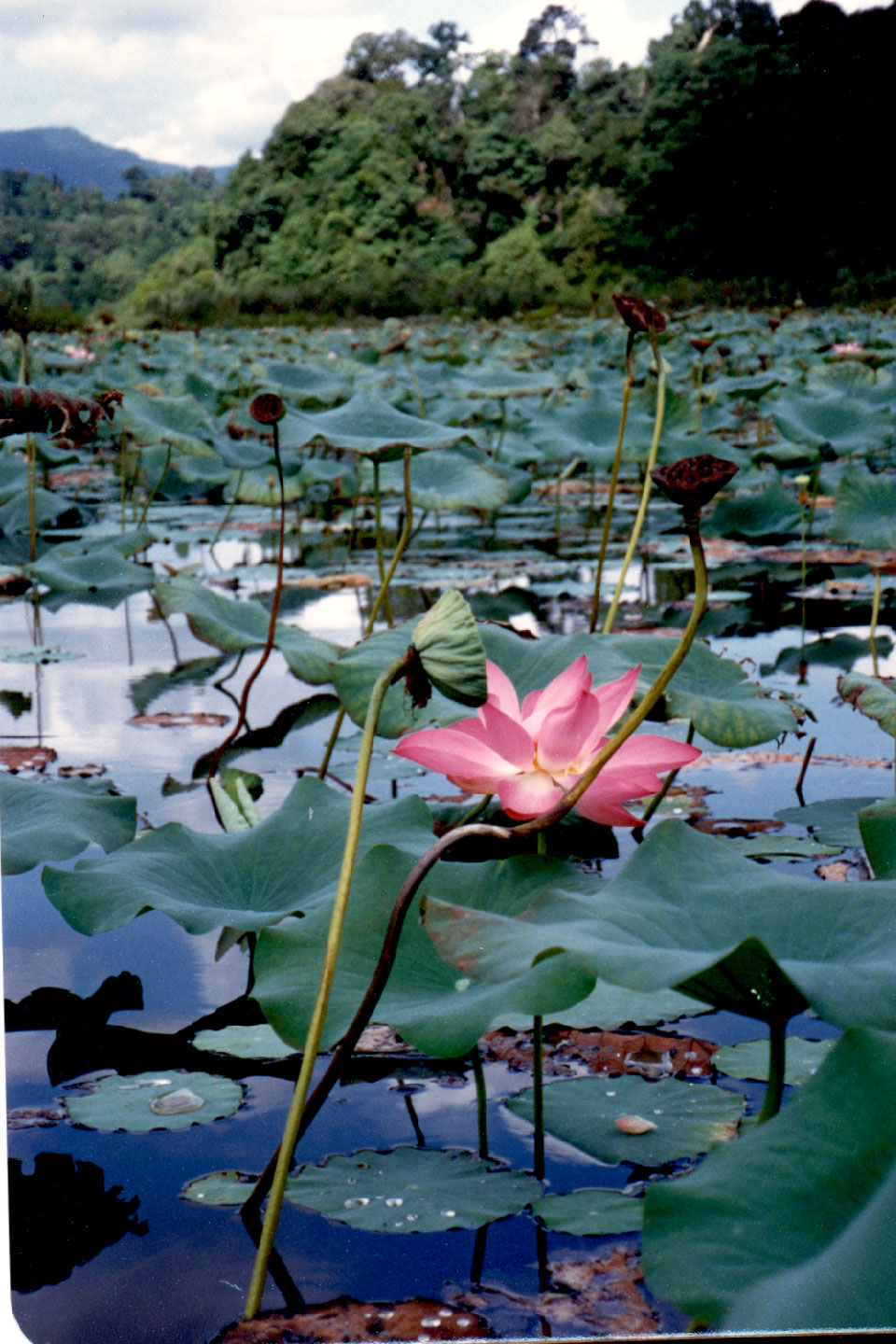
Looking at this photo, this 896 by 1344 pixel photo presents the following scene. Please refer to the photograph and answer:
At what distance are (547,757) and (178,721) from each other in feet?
3.42

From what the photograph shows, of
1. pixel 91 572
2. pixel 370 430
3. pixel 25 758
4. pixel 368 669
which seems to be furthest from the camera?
pixel 91 572

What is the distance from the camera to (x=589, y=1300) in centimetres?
56

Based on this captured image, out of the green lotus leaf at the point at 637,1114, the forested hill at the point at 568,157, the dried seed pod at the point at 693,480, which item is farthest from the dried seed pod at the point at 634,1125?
the forested hill at the point at 568,157

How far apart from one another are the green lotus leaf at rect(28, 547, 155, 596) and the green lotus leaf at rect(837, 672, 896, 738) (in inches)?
49.6

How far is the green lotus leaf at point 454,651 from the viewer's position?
557 millimetres

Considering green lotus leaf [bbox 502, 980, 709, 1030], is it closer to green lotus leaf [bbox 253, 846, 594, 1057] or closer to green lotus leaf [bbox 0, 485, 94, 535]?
green lotus leaf [bbox 253, 846, 594, 1057]

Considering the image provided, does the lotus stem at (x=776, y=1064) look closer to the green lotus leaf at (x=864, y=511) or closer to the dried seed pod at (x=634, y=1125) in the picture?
the dried seed pod at (x=634, y=1125)

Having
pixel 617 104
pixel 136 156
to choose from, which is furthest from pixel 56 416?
pixel 617 104

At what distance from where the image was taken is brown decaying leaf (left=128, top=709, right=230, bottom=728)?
5.29 feet

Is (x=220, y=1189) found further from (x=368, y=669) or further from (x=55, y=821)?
(x=368, y=669)

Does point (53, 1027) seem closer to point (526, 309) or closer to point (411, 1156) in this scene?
point (411, 1156)

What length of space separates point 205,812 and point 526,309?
1142 centimetres

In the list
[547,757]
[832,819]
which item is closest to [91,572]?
[832,819]

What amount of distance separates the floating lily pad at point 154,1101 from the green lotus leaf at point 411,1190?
9cm
